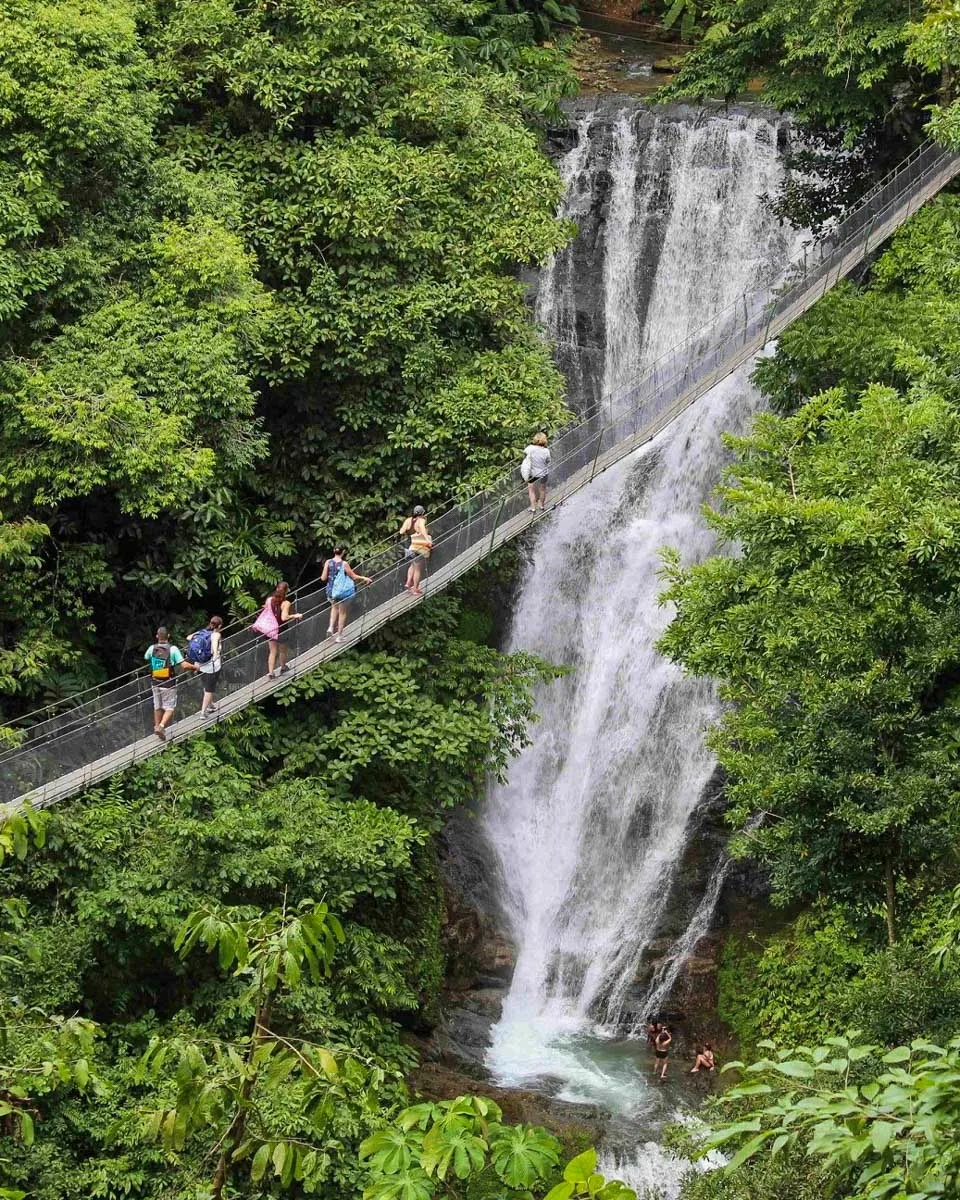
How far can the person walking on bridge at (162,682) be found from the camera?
1638 cm

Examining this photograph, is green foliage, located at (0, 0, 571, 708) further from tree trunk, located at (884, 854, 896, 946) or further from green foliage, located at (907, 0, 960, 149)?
tree trunk, located at (884, 854, 896, 946)

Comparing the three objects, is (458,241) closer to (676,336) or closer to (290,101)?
(290,101)

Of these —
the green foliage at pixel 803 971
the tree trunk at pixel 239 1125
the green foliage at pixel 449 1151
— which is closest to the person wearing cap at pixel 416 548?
the green foliage at pixel 803 971

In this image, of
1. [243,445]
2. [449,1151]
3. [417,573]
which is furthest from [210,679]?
[449,1151]

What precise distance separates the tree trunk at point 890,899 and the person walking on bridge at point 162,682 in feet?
23.6

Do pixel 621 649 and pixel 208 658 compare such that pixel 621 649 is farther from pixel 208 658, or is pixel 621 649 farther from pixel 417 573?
pixel 208 658

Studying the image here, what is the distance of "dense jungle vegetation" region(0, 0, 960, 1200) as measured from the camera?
1409 cm

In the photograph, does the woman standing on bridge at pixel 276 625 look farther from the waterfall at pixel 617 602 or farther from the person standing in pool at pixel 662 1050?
the person standing in pool at pixel 662 1050

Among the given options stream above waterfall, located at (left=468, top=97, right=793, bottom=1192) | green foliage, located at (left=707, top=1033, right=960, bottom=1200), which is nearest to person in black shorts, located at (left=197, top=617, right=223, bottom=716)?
stream above waterfall, located at (left=468, top=97, right=793, bottom=1192)

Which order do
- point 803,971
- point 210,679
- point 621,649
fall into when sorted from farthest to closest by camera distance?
1. point 621,649
2. point 803,971
3. point 210,679

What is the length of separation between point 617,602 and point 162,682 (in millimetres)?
8629

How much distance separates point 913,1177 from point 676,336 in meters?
21.4

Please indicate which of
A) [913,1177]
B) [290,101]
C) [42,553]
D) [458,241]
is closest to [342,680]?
[42,553]

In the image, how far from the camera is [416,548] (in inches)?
697
